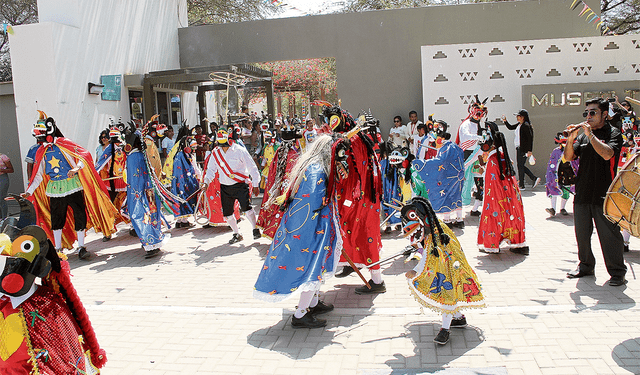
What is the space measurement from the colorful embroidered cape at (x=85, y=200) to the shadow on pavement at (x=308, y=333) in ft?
13.7

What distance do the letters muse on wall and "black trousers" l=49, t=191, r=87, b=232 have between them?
29.3ft

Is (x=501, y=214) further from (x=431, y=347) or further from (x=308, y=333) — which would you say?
(x=308, y=333)

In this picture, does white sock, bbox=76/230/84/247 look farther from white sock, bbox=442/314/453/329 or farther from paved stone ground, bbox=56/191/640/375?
white sock, bbox=442/314/453/329

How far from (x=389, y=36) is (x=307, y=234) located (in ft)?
37.2

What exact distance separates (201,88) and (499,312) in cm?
1319

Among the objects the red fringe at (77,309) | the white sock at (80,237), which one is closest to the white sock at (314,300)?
the red fringe at (77,309)

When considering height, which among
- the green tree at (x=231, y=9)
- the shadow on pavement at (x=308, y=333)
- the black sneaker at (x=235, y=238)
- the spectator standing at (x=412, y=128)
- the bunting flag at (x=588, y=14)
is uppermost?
the green tree at (x=231, y=9)

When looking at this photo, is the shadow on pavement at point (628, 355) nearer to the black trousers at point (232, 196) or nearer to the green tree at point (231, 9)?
the black trousers at point (232, 196)

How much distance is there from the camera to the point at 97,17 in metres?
12.1

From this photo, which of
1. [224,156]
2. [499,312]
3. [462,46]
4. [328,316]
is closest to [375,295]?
[328,316]

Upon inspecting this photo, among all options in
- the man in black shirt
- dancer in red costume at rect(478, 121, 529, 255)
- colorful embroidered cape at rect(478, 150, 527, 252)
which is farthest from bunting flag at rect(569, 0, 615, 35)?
the man in black shirt

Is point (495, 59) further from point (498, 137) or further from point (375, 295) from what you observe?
point (375, 295)

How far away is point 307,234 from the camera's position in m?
4.22

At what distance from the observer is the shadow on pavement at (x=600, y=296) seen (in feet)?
15.1
